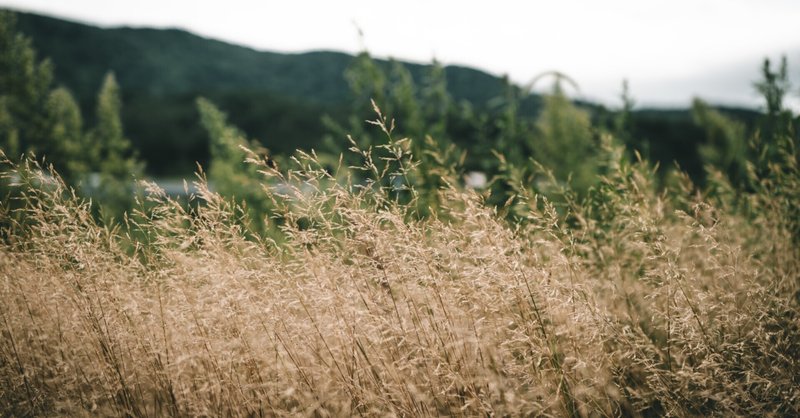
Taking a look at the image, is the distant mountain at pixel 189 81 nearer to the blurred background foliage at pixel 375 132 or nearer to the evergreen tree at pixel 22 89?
the blurred background foliage at pixel 375 132

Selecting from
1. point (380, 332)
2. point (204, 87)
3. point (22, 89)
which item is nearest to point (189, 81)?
point (204, 87)

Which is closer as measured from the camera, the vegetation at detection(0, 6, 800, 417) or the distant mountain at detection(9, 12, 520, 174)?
the vegetation at detection(0, 6, 800, 417)

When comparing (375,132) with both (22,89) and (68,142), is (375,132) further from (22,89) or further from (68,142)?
(22,89)

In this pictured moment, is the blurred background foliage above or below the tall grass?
above

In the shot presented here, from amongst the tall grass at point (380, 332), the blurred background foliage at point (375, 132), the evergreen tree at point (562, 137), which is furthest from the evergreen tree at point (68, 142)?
the evergreen tree at point (562, 137)

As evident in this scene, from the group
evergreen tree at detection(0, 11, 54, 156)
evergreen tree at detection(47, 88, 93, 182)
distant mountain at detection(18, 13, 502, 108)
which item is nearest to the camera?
evergreen tree at detection(0, 11, 54, 156)

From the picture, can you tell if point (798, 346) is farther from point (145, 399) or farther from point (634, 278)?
point (145, 399)

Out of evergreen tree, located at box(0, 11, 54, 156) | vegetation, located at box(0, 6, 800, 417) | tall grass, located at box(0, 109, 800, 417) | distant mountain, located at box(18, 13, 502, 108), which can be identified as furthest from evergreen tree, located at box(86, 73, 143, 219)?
distant mountain, located at box(18, 13, 502, 108)

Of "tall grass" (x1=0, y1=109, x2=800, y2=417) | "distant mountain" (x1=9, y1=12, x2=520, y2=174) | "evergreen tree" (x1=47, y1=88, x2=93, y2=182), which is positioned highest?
"distant mountain" (x1=9, y1=12, x2=520, y2=174)

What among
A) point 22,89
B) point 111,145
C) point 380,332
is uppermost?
point 22,89

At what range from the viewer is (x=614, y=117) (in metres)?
7.01

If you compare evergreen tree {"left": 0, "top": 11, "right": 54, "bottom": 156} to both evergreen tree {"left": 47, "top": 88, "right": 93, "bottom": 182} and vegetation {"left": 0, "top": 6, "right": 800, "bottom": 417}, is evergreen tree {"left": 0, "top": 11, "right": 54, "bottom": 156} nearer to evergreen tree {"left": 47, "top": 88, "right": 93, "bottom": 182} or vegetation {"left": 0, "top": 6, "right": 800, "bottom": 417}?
evergreen tree {"left": 47, "top": 88, "right": 93, "bottom": 182}

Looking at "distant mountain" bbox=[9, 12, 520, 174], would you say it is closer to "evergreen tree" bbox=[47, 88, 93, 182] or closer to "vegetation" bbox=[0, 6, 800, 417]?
"evergreen tree" bbox=[47, 88, 93, 182]

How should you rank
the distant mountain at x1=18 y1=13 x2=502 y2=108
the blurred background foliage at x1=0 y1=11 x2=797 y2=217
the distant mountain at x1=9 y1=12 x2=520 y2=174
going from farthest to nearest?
1. the distant mountain at x1=18 y1=13 x2=502 y2=108
2. the distant mountain at x1=9 y1=12 x2=520 y2=174
3. the blurred background foliage at x1=0 y1=11 x2=797 y2=217
